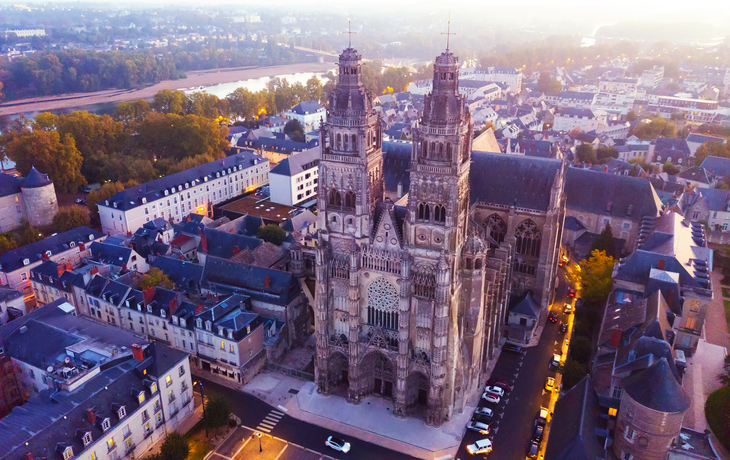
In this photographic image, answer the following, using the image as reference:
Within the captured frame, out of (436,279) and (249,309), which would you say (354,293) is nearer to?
(436,279)

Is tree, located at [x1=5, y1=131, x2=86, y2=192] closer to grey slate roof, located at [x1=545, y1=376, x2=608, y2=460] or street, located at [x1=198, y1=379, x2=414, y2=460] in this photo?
street, located at [x1=198, y1=379, x2=414, y2=460]

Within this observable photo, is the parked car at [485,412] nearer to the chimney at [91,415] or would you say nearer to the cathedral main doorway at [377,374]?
the cathedral main doorway at [377,374]

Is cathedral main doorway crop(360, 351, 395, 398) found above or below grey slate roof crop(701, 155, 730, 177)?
below

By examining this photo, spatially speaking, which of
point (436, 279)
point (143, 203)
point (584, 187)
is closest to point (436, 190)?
point (436, 279)

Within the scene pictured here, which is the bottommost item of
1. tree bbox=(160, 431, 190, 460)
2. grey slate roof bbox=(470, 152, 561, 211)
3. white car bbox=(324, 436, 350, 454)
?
white car bbox=(324, 436, 350, 454)

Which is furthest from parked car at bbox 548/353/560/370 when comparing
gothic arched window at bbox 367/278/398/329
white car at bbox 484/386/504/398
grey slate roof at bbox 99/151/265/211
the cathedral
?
grey slate roof at bbox 99/151/265/211

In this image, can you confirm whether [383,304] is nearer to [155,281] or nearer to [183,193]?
[155,281]

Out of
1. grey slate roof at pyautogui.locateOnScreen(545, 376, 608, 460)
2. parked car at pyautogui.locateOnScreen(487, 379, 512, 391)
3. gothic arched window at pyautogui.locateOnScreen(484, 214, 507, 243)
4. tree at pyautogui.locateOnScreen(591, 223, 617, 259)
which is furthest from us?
tree at pyautogui.locateOnScreen(591, 223, 617, 259)
